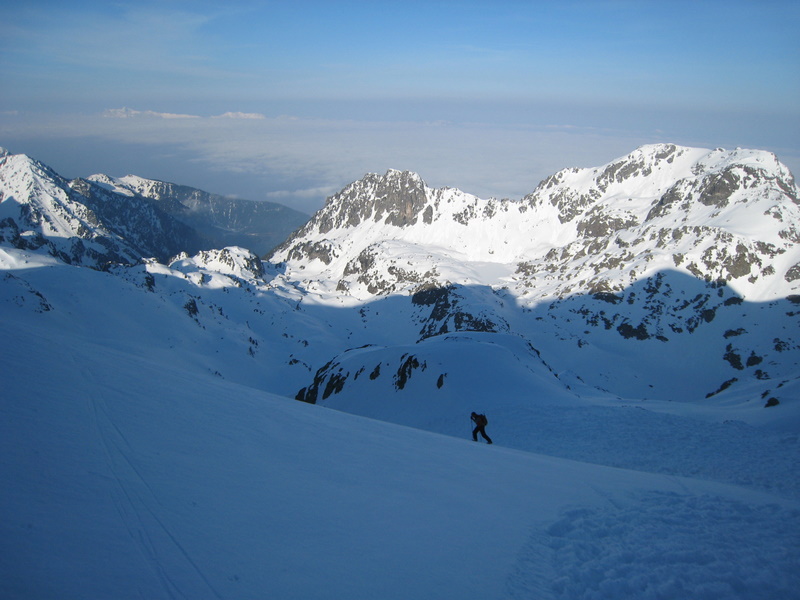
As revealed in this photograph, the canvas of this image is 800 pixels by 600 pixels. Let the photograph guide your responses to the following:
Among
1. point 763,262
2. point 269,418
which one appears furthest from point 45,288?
point 763,262

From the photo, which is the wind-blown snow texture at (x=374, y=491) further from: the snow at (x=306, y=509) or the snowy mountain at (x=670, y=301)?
the snowy mountain at (x=670, y=301)

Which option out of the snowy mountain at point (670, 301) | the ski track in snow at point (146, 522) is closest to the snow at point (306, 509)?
the ski track in snow at point (146, 522)

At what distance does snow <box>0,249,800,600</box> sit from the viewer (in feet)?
24.7

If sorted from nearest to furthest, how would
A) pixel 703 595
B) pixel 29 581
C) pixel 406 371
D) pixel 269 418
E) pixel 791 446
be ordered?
pixel 29 581
pixel 703 595
pixel 269 418
pixel 791 446
pixel 406 371

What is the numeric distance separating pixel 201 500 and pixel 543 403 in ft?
94.9

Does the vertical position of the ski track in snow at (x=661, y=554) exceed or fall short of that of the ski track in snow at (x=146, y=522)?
it falls short

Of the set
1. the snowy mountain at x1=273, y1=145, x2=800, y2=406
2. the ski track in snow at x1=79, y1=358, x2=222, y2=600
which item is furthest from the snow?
the snowy mountain at x1=273, y1=145, x2=800, y2=406

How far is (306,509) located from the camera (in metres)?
9.89

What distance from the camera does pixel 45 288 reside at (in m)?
74.2

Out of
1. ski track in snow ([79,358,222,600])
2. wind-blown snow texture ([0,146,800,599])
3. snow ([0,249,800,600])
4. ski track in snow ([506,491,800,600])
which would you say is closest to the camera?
ski track in snow ([79,358,222,600])

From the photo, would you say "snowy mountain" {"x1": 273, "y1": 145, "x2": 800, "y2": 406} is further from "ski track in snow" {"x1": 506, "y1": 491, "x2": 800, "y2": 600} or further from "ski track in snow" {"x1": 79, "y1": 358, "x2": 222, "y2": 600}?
"ski track in snow" {"x1": 79, "y1": 358, "x2": 222, "y2": 600}

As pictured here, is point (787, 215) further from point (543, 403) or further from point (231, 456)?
point (231, 456)

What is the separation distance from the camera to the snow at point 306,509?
7520mm

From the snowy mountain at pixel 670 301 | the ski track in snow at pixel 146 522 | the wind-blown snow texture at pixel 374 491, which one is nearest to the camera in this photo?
the ski track in snow at pixel 146 522
